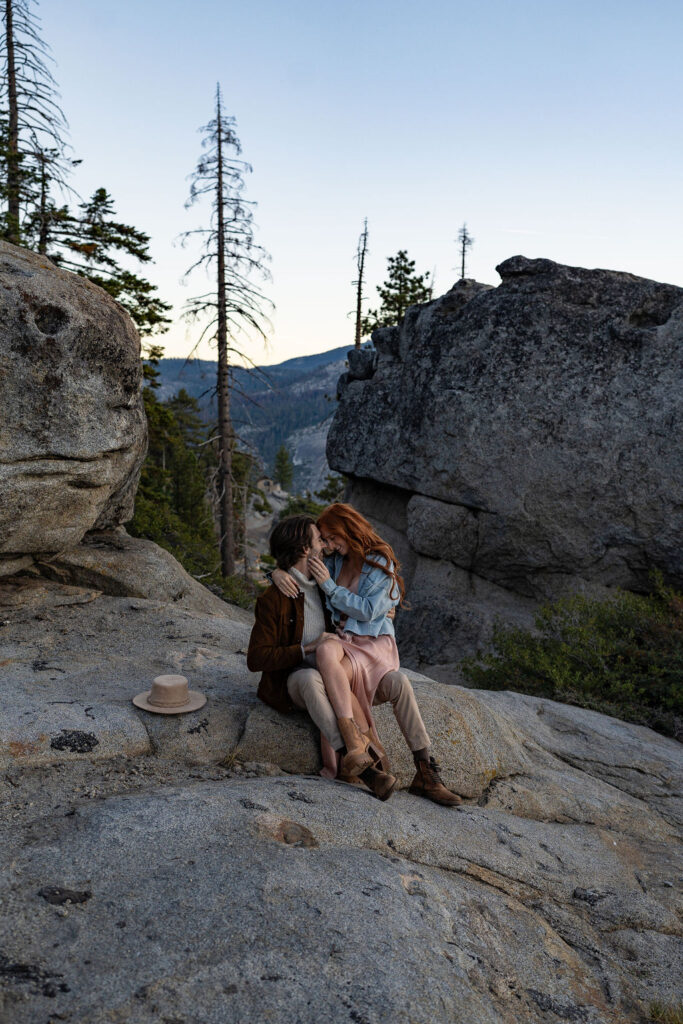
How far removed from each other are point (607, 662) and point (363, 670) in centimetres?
618

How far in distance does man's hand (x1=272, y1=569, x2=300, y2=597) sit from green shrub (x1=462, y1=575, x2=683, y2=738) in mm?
5639

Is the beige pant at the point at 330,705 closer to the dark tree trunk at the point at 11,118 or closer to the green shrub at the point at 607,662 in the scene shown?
the green shrub at the point at 607,662

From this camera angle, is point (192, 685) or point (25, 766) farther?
point (192, 685)

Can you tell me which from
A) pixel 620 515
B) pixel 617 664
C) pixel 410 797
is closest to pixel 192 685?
pixel 410 797

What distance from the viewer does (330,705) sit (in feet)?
15.4

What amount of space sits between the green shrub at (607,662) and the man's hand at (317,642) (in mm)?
5373

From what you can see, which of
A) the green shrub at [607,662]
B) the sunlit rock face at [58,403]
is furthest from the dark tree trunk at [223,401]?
the sunlit rock face at [58,403]

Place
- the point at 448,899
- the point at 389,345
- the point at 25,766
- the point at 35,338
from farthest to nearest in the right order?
the point at 389,345, the point at 35,338, the point at 25,766, the point at 448,899

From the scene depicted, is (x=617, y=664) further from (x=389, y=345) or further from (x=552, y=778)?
(x=389, y=345)

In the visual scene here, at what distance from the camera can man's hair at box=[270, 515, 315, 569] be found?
5027 millimetres

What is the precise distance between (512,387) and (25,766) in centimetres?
1105

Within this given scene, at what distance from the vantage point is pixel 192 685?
601 centimetres

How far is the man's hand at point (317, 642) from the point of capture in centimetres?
490

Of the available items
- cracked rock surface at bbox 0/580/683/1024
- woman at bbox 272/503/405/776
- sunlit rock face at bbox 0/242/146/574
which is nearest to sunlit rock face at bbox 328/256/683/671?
cracked rock surface at bbox 0/580/683/1024
